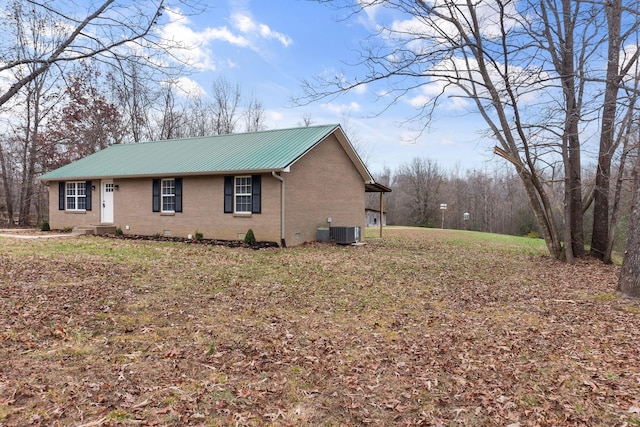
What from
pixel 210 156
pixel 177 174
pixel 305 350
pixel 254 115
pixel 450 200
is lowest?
pixel 305 350

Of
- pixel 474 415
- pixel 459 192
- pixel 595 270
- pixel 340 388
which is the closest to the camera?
pixel 474 415

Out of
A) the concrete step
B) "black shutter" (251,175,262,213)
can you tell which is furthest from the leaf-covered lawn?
the concrete step

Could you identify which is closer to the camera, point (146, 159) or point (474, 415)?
point (474, 415)

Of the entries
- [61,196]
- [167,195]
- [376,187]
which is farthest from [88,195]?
[376,187]

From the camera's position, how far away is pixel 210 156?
17.2m

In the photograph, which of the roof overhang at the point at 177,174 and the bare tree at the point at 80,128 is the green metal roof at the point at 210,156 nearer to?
the roof overhang at the point at 177,174

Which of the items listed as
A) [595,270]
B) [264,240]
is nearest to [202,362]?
[264,240]

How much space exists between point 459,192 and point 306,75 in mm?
51470

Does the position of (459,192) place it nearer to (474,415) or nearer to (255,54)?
(255,54)

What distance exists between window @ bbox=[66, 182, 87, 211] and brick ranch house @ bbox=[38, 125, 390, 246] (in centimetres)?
5

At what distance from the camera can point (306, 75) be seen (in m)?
9.61

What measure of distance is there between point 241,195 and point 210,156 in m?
2.94

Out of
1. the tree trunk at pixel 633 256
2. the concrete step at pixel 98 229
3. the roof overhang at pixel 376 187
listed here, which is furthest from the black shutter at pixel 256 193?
the tree trunk at pixel 633 256

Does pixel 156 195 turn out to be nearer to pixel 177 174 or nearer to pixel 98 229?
pixel 177 174
